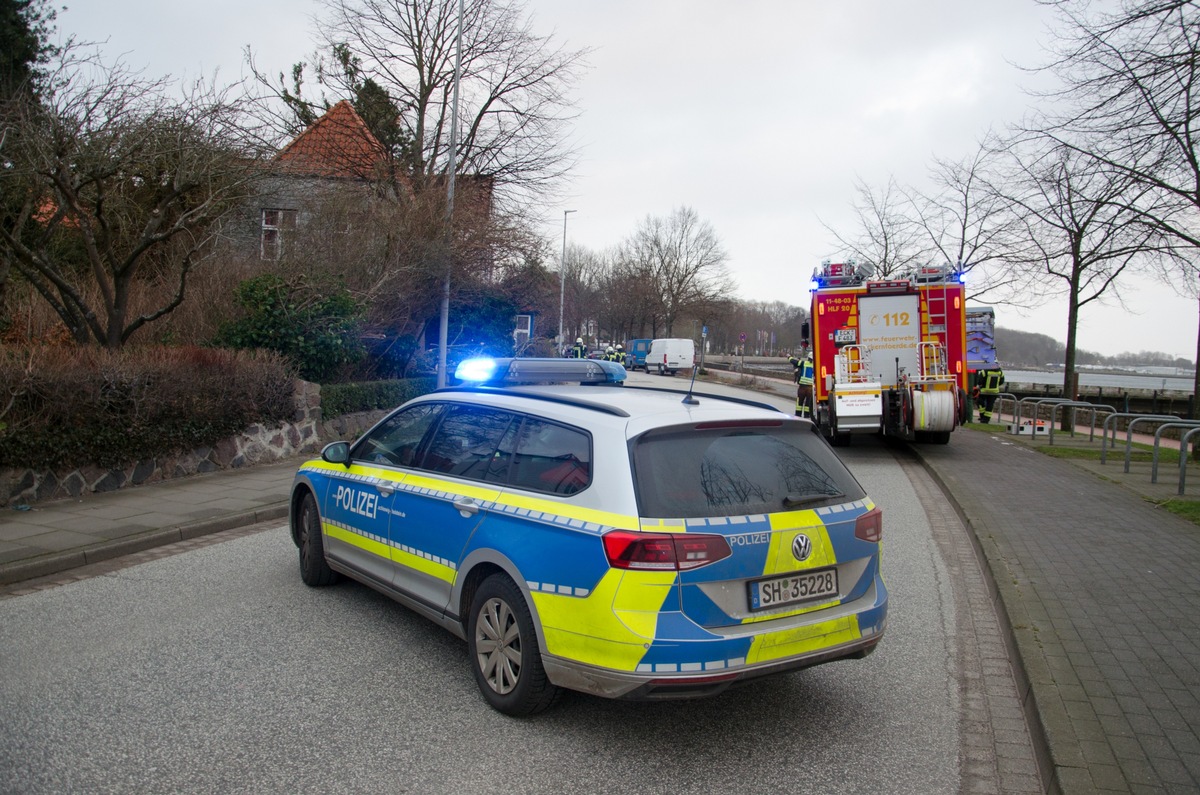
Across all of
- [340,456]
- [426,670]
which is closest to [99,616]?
[340,456]

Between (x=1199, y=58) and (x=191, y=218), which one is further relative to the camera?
(x=191, y=218)

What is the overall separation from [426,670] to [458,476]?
1.08 m

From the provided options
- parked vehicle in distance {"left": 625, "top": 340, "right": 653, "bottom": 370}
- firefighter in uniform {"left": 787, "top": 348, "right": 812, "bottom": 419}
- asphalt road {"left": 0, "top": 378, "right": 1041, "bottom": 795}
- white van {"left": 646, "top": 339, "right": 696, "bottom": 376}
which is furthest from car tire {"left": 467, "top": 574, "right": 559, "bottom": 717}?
parked vehicle in distance {"left": 625, "top": 340, "right": 653, "bottom": 370}

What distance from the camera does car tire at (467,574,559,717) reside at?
3.90 meters

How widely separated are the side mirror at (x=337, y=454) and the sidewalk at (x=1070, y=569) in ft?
8.81

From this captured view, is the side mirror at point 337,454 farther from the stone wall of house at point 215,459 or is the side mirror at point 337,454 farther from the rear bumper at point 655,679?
the stone wall of house at point 215,459

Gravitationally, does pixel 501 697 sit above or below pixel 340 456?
below

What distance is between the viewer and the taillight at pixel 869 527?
416cm

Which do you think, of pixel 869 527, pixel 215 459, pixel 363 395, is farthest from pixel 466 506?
pixel 363 395

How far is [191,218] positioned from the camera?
12.2 metres

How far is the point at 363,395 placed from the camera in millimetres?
14852

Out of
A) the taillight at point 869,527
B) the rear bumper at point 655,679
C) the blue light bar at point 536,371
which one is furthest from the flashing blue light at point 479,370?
the taillight at point 869,527

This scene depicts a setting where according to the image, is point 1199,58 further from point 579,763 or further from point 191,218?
point 191,218

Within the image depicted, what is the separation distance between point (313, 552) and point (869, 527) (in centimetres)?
391
